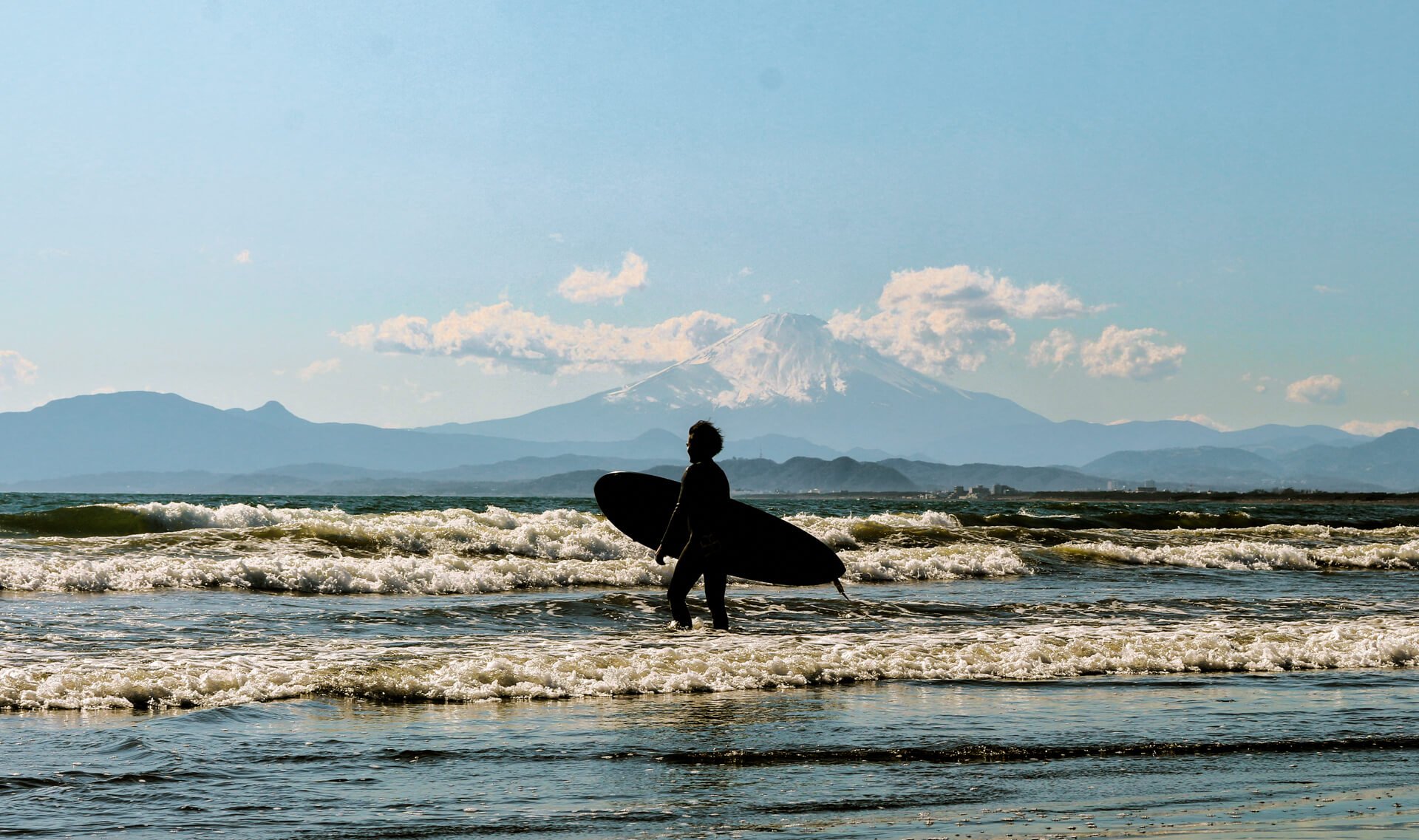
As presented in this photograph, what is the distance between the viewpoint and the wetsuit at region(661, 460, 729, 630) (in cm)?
1299

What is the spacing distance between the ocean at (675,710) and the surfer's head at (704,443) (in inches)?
78.5

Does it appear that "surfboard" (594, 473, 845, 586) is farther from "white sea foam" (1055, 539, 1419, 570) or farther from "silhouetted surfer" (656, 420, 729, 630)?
"white sea foam" (1055, 539, 1419, 570)

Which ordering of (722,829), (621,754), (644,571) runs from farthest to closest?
1. (644,571)
2. (621,754)
3. (722,829)

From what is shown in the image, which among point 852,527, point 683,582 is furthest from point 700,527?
point 852,527

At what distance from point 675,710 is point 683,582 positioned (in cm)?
347

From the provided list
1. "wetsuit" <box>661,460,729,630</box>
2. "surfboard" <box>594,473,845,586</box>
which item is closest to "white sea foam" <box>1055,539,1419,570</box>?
"surfboard" <box>594,473,845,586</box>

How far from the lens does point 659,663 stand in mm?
11555

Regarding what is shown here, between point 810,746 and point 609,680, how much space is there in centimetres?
297

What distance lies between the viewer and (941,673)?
1199 cm

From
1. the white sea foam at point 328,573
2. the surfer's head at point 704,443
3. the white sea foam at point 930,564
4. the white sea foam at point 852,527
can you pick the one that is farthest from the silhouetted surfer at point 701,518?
the white sea foam at point 852,527

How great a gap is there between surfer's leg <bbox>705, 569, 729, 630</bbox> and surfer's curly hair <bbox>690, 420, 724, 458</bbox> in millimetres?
1259

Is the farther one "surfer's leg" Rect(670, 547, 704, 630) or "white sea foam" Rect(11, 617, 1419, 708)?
"surfer's leg" Rect(670, 547, 704, 630)

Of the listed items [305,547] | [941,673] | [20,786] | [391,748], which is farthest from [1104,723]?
[305,547]

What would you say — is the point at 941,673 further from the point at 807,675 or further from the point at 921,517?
the point at 921,517
